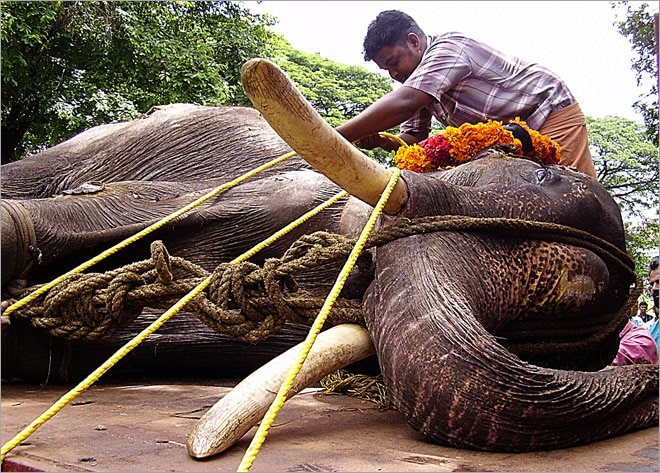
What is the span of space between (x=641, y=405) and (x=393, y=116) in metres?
1.47

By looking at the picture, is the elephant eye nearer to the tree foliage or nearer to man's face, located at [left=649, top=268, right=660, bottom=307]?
man's face, located at [left=649, top=268, right=660, bottom=307]

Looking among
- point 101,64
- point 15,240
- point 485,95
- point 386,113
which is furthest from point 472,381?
point 101,64

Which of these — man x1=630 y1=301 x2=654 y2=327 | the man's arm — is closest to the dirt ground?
the man's arm

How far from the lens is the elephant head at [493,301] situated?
1.64 meters

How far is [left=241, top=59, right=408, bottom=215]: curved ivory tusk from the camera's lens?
1.57m

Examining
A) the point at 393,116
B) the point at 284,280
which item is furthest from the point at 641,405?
the point at 393,116

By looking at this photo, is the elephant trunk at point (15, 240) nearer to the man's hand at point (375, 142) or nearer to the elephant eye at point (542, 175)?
the man's hand at point (375, 142)

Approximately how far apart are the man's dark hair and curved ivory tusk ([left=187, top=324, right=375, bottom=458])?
1.84 m

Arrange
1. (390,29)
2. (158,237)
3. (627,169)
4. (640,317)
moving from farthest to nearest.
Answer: (627,169)
(640,317)
(390,29)
(158,237)

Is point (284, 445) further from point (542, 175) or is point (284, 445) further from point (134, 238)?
point (542, 175)

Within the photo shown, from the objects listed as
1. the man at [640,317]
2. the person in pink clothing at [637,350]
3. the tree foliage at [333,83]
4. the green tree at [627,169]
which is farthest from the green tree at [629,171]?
the person in pink clothing at [637,350]

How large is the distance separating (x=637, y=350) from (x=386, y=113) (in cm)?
157

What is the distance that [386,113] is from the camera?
291cm

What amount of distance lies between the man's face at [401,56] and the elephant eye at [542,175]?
4.60 ft
